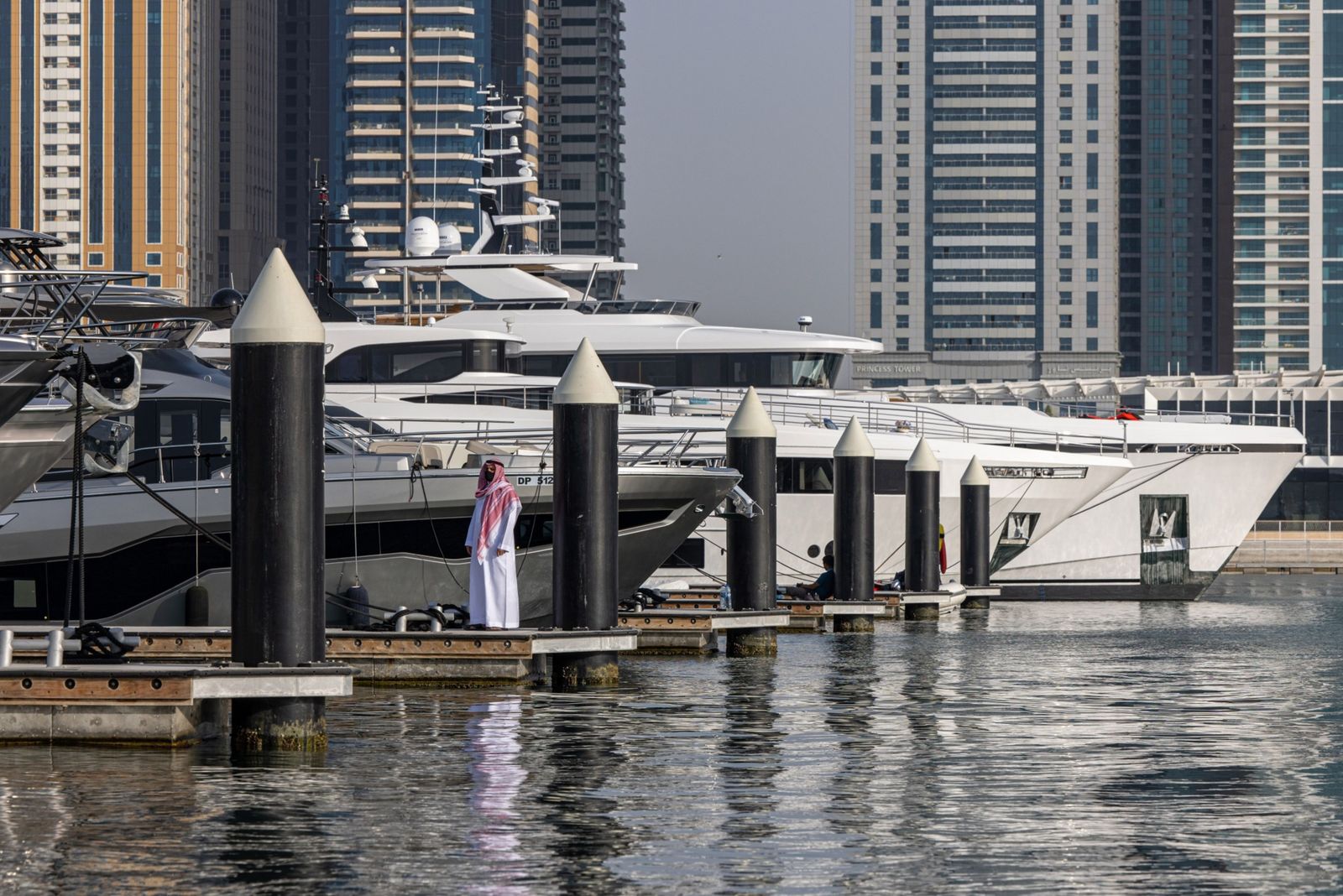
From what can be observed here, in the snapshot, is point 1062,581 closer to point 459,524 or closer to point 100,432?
point 459,524

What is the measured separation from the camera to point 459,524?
21.2 metres

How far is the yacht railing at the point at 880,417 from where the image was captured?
35.0 meters

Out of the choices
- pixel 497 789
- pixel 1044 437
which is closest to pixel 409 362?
pixel 1044 437

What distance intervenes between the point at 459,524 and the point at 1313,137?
462 ft

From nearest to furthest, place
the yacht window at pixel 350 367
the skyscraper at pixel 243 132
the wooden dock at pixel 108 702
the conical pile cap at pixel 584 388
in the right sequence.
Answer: the wooden dock at pixel 108 702, the conical pile cap at pixel 584 388, the yacht window at pixel 350 367, the skyscraper at pixel 243 132

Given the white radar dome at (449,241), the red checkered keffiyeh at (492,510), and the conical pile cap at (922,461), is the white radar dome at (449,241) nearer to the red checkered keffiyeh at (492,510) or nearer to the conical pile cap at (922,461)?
the conical pile cap at (922,461)

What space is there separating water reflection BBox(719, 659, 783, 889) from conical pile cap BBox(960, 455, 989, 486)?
13.9 metres

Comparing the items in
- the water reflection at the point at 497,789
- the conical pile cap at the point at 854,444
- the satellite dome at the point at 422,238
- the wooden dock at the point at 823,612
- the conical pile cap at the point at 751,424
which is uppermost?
the satellite dome at the point at 422,238

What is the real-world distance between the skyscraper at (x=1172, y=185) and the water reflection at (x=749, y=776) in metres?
159

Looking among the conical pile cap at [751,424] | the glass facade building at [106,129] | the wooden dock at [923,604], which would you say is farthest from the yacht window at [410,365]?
the glass facade building at [106,129]

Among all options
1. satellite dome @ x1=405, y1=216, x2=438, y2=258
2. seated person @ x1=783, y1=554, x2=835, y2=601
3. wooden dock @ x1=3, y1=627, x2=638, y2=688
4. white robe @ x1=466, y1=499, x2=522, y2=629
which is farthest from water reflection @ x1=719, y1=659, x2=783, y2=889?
satellite dome @ x1=405, y1=216, x2=438, y2=258

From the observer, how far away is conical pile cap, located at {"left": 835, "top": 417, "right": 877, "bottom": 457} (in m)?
26.3

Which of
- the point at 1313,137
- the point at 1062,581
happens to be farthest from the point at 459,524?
the point at 1313,137

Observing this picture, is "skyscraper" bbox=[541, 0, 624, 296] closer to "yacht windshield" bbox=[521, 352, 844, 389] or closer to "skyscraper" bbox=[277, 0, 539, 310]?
"skyscraper" bbox=[277, 0, 539, 310]
